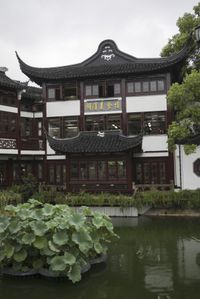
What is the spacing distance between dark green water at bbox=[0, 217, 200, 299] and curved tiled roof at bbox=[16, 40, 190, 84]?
11698 mm

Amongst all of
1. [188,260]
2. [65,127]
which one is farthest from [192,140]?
[188,260]

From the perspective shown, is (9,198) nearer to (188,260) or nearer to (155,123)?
(155,123)

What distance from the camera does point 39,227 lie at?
7.85 m

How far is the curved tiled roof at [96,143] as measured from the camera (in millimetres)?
19219

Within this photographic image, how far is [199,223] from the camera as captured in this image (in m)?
15.0

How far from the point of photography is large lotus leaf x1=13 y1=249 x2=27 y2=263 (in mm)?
7766

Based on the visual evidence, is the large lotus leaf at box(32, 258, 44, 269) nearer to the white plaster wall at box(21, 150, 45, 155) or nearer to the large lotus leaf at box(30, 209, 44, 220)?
the large lotus leaf at box(30, 209, 44, 220)

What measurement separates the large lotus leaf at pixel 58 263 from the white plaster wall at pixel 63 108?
51.0ft

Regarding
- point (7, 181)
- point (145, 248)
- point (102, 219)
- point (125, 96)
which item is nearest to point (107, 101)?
point (125, 96)

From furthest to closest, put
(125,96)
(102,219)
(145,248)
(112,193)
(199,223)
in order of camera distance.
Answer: (125,96)
(112,193)
(199,223)
(145,248)
(102,219)

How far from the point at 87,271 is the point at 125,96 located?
48.1ft

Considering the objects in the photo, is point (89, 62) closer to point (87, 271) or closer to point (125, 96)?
point (125, 96)

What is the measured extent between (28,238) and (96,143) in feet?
41.8

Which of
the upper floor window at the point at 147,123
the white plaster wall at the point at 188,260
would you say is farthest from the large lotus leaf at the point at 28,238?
the upper floor window at the point at 147,123
